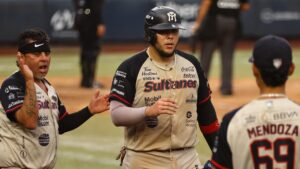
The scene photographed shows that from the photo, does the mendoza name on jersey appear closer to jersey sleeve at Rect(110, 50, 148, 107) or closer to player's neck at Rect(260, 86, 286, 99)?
jersey sleeve at Rect(110, 50, 148, 107)

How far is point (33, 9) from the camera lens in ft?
85.9

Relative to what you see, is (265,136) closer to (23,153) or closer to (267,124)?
(267,124)

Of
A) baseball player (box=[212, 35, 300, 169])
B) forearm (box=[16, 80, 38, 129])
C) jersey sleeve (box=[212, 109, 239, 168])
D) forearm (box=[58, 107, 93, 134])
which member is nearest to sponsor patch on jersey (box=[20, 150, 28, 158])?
forearm (box=[16, 80, 38, 129])

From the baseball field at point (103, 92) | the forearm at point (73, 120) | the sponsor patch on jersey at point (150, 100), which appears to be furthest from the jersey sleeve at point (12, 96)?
the baseball field at point (103, 92)

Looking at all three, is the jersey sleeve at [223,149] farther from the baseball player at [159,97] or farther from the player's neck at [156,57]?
the player's neck at [156,57]

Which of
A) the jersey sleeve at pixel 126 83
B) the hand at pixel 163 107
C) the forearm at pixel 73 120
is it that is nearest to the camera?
the hand at pixel 163 107

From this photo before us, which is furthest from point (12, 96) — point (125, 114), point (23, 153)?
point (125, 114)

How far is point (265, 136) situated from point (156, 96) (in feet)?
6.89

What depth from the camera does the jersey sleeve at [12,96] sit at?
6.98 metres

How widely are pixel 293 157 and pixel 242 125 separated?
33cm

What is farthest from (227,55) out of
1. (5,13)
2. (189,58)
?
(5,13)

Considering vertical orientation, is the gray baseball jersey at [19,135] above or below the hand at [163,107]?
below

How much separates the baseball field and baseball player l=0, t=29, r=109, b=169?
14.1 feet

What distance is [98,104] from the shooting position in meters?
7.50
